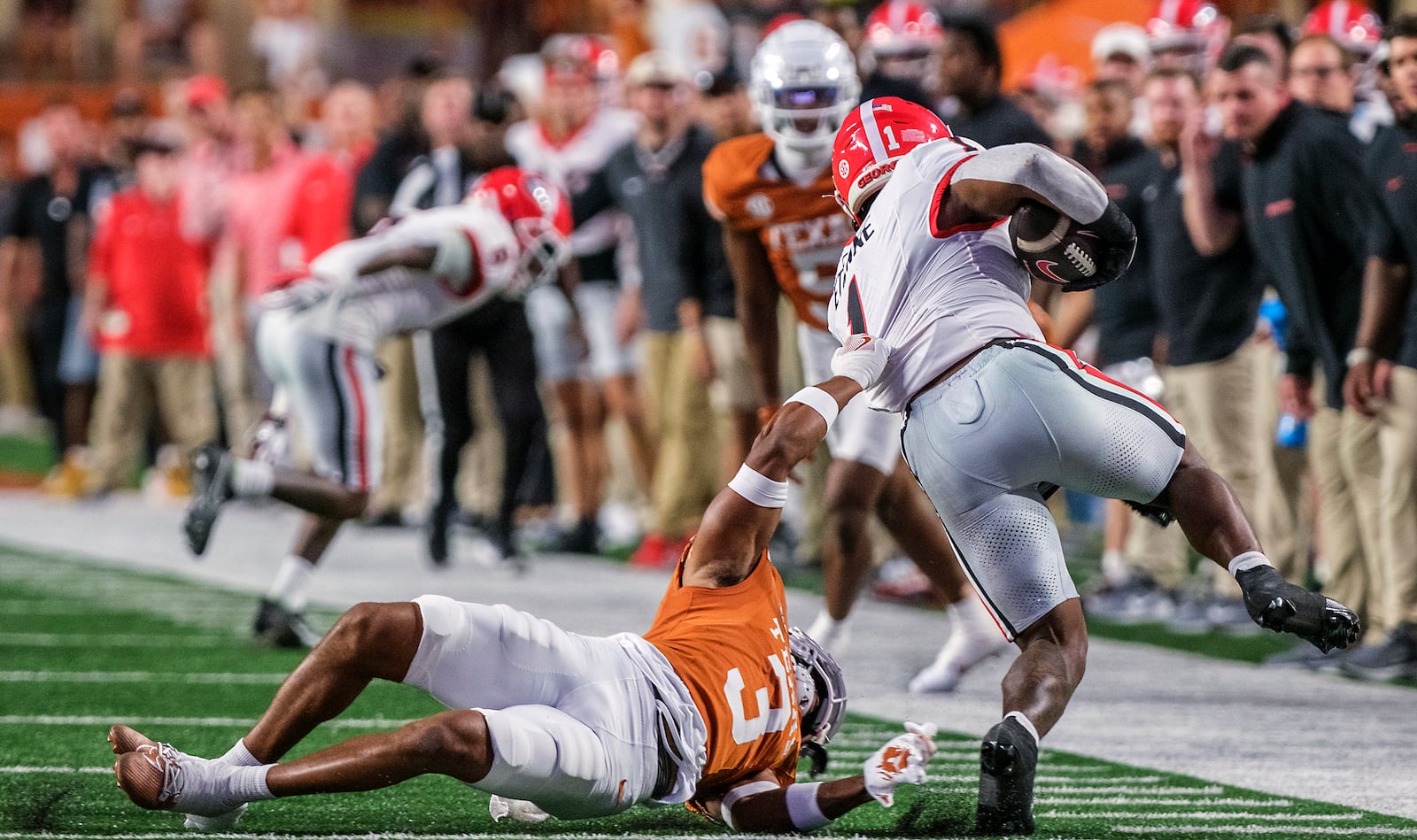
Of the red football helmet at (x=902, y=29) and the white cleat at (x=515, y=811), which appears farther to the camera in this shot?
the red football helmet at (x=902, y=29)

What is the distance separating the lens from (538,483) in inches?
473

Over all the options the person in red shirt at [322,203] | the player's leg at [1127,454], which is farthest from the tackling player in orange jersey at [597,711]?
the person in red shirt at [322,203]

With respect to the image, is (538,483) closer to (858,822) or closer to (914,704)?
(914,704)

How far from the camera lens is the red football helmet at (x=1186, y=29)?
8.76 meters

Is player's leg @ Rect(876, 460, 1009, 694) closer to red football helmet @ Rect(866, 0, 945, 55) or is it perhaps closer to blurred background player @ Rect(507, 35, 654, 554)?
red football helmet @ Rect(866, 0, 945, 55)

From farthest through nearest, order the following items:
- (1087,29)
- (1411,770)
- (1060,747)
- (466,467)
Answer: (1087,29) → (466,467) → (1060,747) → (1411,770)

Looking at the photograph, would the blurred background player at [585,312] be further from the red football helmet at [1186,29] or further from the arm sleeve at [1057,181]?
the arm sleeve at [1057,181]

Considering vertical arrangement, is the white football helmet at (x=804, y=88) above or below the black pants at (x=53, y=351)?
above

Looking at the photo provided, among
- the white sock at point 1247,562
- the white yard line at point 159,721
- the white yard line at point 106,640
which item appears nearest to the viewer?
the white sock at point 1247,562

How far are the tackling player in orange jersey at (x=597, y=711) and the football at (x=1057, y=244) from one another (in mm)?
596

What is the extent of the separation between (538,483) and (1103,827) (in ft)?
26.4

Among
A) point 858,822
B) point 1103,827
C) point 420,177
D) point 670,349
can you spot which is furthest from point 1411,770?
point 420,177

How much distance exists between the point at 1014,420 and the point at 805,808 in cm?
95

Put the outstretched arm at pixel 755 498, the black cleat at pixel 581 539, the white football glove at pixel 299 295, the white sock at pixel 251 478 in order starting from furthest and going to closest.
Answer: the black cleat at pixel 581 539
the white football glove at pixel 299 295
the white sock at pixel 251 478
the outstretched arm at pixel 755 498
